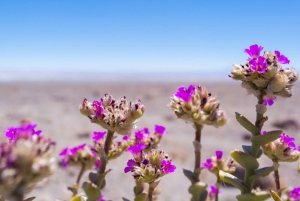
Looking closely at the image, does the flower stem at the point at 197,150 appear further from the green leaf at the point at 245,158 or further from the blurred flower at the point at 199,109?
the green leaf at the point at 245,158

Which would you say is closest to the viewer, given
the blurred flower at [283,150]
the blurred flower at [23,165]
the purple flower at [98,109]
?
the blurred flower at [23,165]

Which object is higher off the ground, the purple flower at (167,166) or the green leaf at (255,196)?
the purple flower at (167,166)

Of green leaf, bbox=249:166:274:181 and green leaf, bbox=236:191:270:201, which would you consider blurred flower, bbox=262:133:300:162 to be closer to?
green leaf, bbox=249:166:274:181

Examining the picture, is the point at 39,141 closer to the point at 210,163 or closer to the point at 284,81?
the point at 284,81

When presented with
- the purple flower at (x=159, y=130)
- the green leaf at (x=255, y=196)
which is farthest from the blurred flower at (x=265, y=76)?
the purple flower at (x=159, y=130)

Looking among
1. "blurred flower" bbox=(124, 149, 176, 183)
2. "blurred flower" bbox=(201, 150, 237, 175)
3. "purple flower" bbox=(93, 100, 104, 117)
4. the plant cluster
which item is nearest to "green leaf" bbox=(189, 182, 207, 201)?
the plant cluster

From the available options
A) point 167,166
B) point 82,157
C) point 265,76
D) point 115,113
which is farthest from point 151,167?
point 82,157
